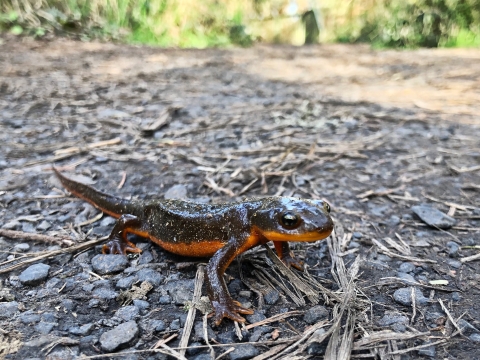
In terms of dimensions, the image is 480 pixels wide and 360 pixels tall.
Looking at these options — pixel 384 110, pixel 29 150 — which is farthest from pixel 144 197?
pixel 384 110

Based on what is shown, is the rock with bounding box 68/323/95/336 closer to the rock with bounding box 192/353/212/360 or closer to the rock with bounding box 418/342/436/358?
the rock with bounding box 192/353/212/360

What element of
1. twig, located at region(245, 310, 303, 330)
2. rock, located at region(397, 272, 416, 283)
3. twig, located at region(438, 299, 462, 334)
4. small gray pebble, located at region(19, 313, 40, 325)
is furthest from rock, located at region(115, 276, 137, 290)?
twig, located at region(438, 299, 462, 334)

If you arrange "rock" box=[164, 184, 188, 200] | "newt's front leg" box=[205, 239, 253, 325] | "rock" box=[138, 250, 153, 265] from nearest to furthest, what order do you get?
"newt's front leg" box=[205, 239, 253, 325]
"rock" box=[138, 250, 153, 265]
"rock" box=[164, 184, 188, 200]

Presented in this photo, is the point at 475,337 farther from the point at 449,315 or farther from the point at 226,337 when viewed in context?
the point at 226,337

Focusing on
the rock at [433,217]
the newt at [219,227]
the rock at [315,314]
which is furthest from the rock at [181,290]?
the rock at [433,217]

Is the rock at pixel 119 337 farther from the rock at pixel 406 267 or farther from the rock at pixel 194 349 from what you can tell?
the rock at pixel 406 267

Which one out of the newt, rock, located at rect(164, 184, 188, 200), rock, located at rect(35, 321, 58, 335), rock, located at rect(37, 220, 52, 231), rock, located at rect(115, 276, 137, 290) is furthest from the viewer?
rock, located at rect(164, 184, 188, 200)

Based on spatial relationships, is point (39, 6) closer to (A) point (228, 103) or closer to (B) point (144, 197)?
(A) point (228, 103)
